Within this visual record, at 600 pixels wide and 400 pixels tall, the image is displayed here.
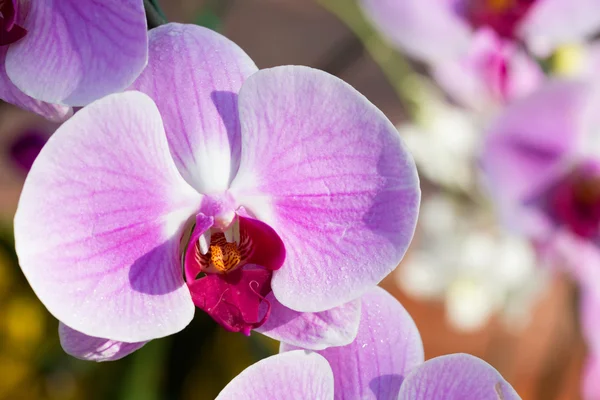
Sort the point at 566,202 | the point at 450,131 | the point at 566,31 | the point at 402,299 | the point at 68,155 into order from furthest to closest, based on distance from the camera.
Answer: the point at 402,299
the point at 450,131
the point at 566,202
the point at 566,31
the point at 68,155

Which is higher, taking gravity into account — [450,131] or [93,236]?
[93,236]

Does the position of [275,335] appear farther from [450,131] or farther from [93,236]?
[450,131]

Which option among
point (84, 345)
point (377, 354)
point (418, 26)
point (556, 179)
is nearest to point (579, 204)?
point (556, 179)

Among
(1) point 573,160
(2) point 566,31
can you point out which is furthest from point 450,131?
(2) point 566,31

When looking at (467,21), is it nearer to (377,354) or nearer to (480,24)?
(480,24)

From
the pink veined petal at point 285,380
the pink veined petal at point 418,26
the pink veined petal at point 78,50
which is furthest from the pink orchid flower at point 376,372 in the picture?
the pink veined petal at point 418,26

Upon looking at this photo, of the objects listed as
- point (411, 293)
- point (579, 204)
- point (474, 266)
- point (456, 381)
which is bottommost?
point (411, 293)
